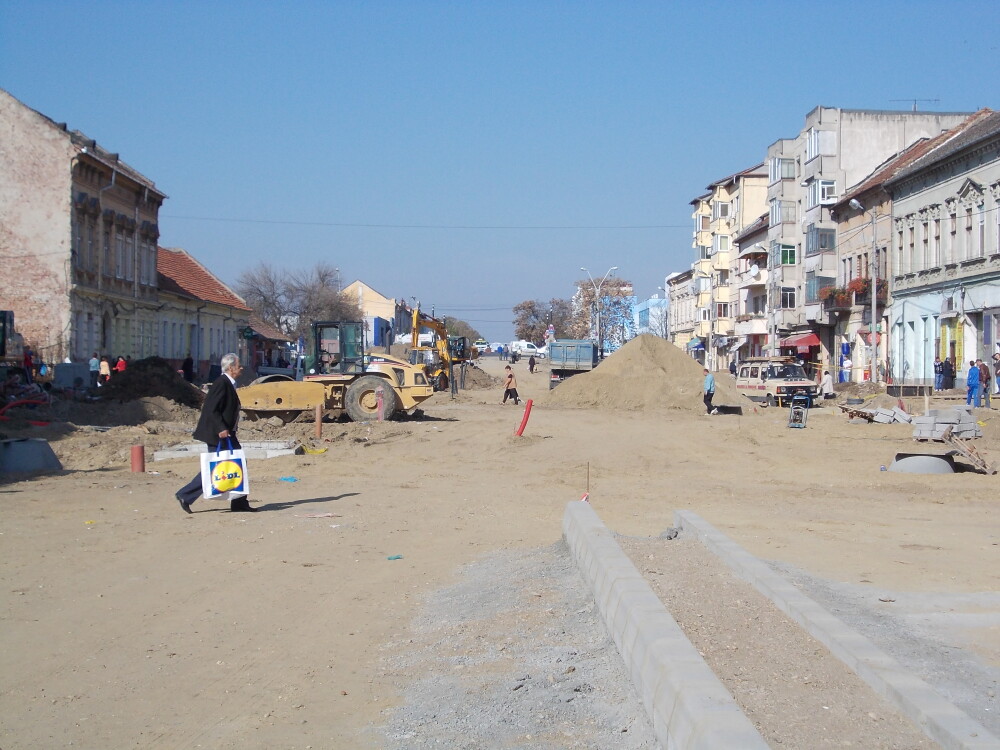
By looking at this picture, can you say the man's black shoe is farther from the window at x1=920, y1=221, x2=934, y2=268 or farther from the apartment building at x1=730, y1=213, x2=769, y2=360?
the apartment building at x1=730, y1=213, x2=769, y2=360

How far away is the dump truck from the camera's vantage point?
2627 centimetres

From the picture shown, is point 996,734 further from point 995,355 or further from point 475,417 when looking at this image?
point 995,355

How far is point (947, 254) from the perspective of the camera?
139 ft

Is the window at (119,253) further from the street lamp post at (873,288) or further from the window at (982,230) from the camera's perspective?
the window at (982,230)

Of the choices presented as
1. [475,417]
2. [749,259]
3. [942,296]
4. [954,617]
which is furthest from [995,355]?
[749,259]

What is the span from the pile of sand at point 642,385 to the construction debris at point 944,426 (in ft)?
62.5

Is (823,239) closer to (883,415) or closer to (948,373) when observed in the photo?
(948,373)

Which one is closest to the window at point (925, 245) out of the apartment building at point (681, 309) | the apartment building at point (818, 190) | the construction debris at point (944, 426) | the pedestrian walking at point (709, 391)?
the apartment building at point (818, 190)

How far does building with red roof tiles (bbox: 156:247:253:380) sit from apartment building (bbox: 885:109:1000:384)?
31657mm

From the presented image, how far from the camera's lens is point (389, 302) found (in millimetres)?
132750

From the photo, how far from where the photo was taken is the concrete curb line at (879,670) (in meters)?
4.21

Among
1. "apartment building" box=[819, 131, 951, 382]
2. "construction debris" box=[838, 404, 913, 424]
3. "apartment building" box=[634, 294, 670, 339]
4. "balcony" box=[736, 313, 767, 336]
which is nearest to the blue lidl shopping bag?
"construction debris" box=[838, 404, 913, 424]

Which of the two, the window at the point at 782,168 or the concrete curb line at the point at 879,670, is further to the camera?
the window at the point at 782,168

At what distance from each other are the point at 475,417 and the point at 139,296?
2175 centimetres
